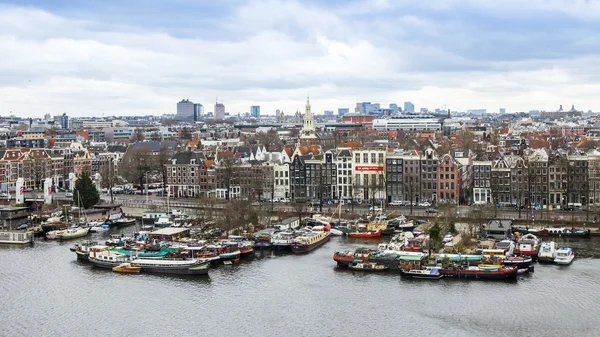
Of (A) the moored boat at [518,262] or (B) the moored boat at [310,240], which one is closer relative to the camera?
(A) the moored boat at [518,262]

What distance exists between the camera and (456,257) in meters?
40.8

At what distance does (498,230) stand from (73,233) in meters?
25.6

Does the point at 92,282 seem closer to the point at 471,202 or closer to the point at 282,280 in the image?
the point at 282,280

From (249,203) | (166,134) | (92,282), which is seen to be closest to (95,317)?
(92,282)

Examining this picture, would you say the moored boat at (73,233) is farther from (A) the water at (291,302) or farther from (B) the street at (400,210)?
(B) the street at (400,210)

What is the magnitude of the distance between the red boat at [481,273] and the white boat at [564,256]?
3740mm

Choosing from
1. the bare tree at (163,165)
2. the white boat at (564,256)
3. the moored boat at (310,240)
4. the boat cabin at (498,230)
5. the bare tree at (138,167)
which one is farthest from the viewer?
the bare tree at (138,167)

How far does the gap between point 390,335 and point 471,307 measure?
16.1 ft

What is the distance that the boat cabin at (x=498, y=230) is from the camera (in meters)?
47.2

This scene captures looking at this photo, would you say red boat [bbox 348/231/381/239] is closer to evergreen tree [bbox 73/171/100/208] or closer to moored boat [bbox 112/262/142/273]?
moored boat [bbox 112/262/142/273]

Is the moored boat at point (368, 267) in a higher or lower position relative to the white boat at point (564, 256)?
lower

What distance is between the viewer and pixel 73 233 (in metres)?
52.0

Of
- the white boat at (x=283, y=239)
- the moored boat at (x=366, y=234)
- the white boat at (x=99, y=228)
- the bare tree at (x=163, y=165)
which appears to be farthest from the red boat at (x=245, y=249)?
the bare tree at (x=163, y=165)

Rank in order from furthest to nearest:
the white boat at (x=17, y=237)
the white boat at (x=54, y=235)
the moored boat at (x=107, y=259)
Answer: the white boat at (x=54, y=235)
the white boat at (x=17, y=237)
the moored boat at (x=107, y=259)
